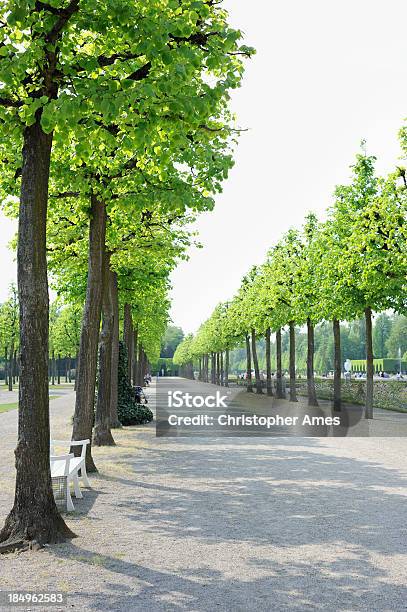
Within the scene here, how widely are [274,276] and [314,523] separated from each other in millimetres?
26322

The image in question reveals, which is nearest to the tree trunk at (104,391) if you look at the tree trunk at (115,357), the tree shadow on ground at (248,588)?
the tree trunk at (115,357)

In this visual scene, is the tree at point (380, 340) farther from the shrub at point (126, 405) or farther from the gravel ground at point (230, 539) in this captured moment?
the gravel ground at point (230, 539)

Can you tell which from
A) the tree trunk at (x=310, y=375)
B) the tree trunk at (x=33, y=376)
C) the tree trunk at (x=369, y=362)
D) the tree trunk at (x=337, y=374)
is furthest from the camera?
the tree trunk at (x=310, y=375)

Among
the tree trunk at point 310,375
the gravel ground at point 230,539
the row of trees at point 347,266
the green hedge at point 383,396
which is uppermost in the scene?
the row of trees at point 347,266

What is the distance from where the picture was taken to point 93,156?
11.3 metres

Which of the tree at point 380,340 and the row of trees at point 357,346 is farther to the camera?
the tree at point 380,340

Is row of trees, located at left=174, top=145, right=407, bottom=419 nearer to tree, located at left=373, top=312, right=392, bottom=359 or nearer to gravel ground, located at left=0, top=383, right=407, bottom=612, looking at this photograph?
gravel ground, located at left=0, top=383, right=407, bottom=612

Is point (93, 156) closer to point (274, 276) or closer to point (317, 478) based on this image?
point (317, 478)


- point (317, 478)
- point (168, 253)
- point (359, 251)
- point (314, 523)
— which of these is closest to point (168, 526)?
point (314, 523)

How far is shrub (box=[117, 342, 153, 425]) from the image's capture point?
939 inches

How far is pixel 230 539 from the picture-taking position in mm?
8148

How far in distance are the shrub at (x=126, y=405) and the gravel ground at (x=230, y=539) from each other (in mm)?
8984

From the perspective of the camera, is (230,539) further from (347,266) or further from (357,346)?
(357,346)

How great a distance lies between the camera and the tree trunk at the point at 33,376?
7871mm
